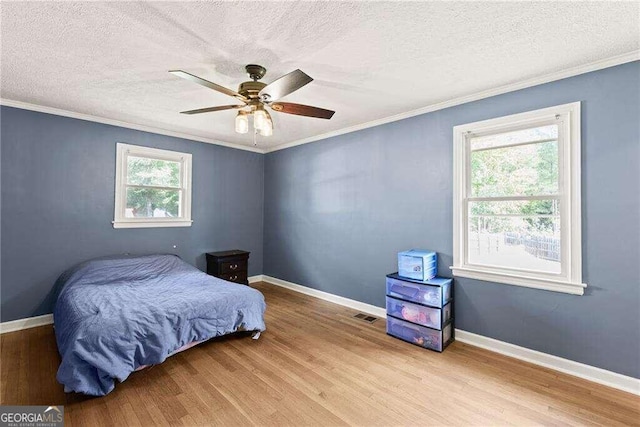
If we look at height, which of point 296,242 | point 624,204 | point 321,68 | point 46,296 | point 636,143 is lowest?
point 46,296

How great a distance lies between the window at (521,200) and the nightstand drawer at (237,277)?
3.27 metres

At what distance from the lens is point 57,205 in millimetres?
3594

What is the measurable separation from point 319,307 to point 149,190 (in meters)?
3.04

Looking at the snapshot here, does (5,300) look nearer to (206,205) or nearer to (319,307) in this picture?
(206,205)

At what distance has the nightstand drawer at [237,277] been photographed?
4741mm

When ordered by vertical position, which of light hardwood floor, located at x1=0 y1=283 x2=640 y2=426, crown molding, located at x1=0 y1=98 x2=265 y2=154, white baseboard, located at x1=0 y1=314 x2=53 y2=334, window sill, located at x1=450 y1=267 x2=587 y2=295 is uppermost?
crown molding, located at x1=0 y1=98 x2=265 y2=154

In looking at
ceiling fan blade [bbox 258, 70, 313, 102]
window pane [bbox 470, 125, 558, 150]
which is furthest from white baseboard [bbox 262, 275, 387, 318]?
ceiling fan blade [bbox 258, 70, 313, 102]

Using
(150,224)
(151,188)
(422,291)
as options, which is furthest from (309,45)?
(150,224)

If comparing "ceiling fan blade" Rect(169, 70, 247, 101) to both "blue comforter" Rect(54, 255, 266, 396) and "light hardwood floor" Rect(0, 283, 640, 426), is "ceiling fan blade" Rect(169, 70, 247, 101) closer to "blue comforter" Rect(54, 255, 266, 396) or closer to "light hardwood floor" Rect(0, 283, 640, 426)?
"blue comforter" Rect(54, 255, 266, 396)

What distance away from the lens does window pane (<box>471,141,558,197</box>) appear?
2689 mm

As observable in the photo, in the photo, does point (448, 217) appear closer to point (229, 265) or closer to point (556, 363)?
point (556, 363)

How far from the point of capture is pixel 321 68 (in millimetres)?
2496

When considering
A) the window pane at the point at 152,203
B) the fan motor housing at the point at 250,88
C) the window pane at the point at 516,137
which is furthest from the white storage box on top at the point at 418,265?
the window pane at the point at 152,203

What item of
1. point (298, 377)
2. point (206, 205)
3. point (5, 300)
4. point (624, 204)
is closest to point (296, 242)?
point (206, 205)
